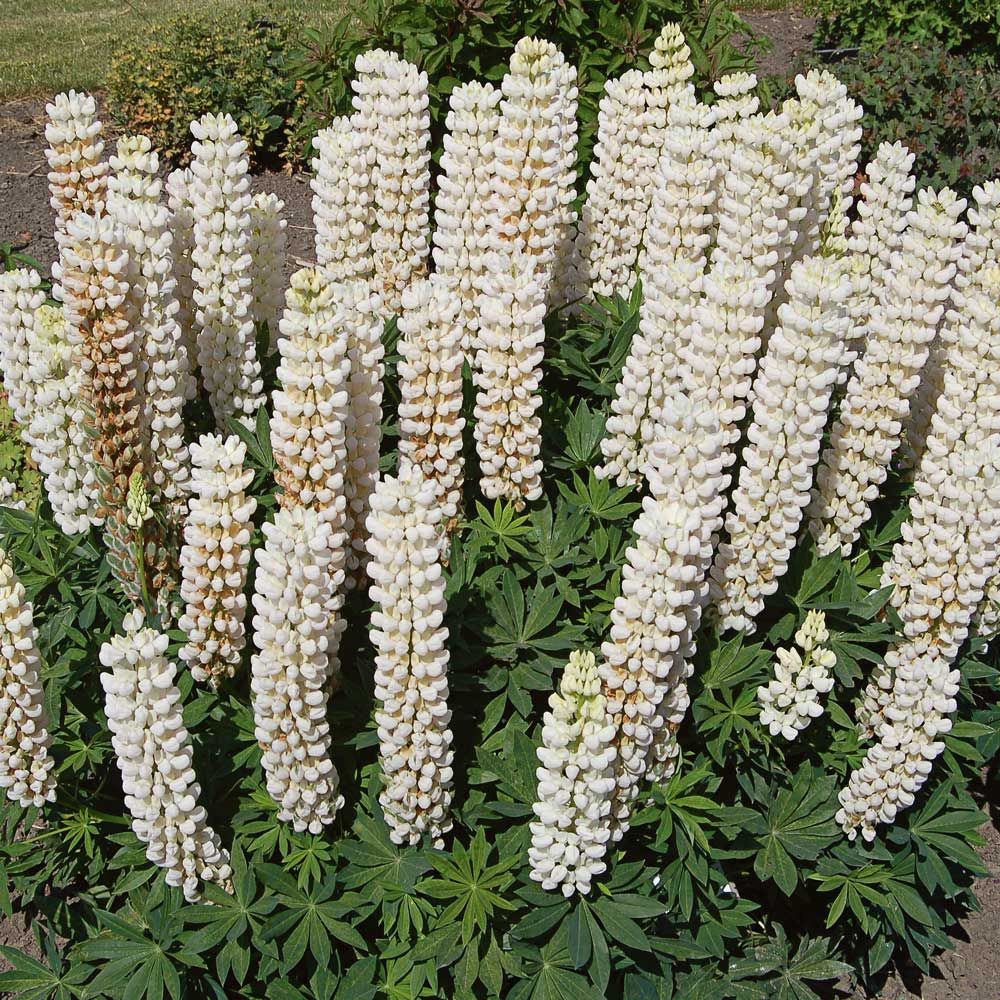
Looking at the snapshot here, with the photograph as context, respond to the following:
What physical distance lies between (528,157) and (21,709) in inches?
93.5

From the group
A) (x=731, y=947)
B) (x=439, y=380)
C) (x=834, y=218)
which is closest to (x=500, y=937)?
(x=731, y=947)

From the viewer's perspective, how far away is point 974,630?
4.05 metres

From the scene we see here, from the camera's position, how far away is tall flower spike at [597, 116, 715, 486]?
3650mm

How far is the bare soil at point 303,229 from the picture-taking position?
4.32m

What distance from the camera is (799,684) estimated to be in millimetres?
3381

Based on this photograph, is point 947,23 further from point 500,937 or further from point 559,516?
point 500,937

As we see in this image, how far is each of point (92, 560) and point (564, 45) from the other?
4615 millimetres

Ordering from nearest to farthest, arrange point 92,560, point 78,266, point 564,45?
point 78,266, point 92,560, point 564,45

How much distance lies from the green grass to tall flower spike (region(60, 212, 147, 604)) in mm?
8748

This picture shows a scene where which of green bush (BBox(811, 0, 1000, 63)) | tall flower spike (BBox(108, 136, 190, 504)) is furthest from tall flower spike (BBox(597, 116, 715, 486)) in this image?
green bush (BBox(811, 0, 1000, 63))

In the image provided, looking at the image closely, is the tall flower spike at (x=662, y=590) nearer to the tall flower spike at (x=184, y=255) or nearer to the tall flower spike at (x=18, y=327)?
the tall flower spike at (x=184, y=255)

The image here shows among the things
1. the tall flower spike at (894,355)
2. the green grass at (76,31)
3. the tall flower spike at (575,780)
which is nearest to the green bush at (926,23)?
the green grass at (76,31)

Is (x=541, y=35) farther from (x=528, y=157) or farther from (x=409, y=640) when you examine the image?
(x=409, y=640)

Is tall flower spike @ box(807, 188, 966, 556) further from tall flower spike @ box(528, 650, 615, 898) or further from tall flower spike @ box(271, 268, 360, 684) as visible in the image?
tall flower spike @ box(271, 268, 360, 684)
